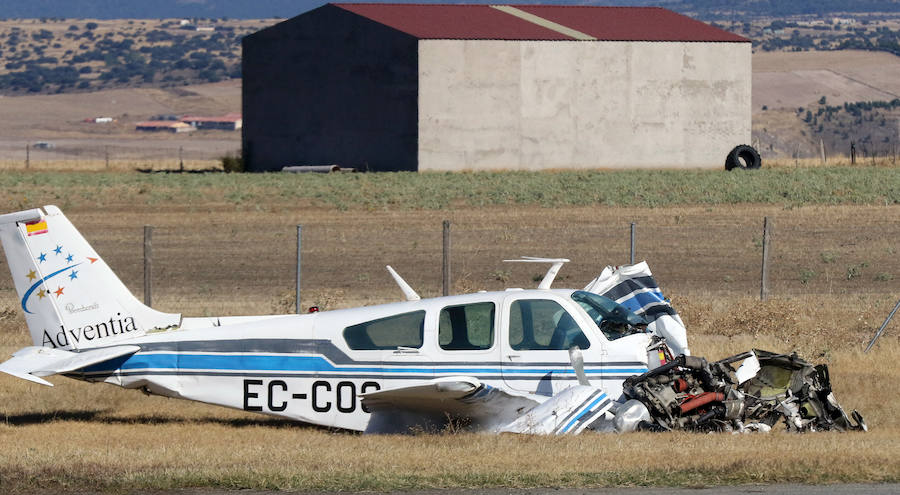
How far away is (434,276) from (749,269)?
21.6 ft

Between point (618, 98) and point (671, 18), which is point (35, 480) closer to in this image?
point (618, 98)

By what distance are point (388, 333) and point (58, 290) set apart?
12.4ft

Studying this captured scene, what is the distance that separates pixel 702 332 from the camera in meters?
21.1

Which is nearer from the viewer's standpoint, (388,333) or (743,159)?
(388,333)

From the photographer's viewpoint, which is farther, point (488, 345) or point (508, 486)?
point (488, 345)

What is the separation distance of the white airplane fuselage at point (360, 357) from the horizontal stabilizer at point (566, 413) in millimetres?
372

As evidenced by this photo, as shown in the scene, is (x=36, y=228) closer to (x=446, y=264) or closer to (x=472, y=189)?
(x=446, y=264)

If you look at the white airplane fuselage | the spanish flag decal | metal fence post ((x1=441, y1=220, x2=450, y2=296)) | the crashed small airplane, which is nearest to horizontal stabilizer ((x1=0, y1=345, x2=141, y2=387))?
the crashed small airplane

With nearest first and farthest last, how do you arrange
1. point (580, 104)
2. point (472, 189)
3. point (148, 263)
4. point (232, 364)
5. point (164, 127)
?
point (232, 364) → point (148, 263) → point (472, 189) → point (580, 104) → point (164, 127)

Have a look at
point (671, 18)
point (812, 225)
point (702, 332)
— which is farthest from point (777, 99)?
point (702, 332)

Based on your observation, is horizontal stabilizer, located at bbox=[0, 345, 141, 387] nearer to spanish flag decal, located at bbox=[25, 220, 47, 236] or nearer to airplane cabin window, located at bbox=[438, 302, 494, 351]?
spanish flag decal, located at bbox=[25, 220, 47, 236]

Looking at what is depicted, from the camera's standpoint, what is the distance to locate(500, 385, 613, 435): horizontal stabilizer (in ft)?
43.3

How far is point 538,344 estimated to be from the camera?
14.0m

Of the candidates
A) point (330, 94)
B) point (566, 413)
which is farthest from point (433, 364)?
point (330, 94)
